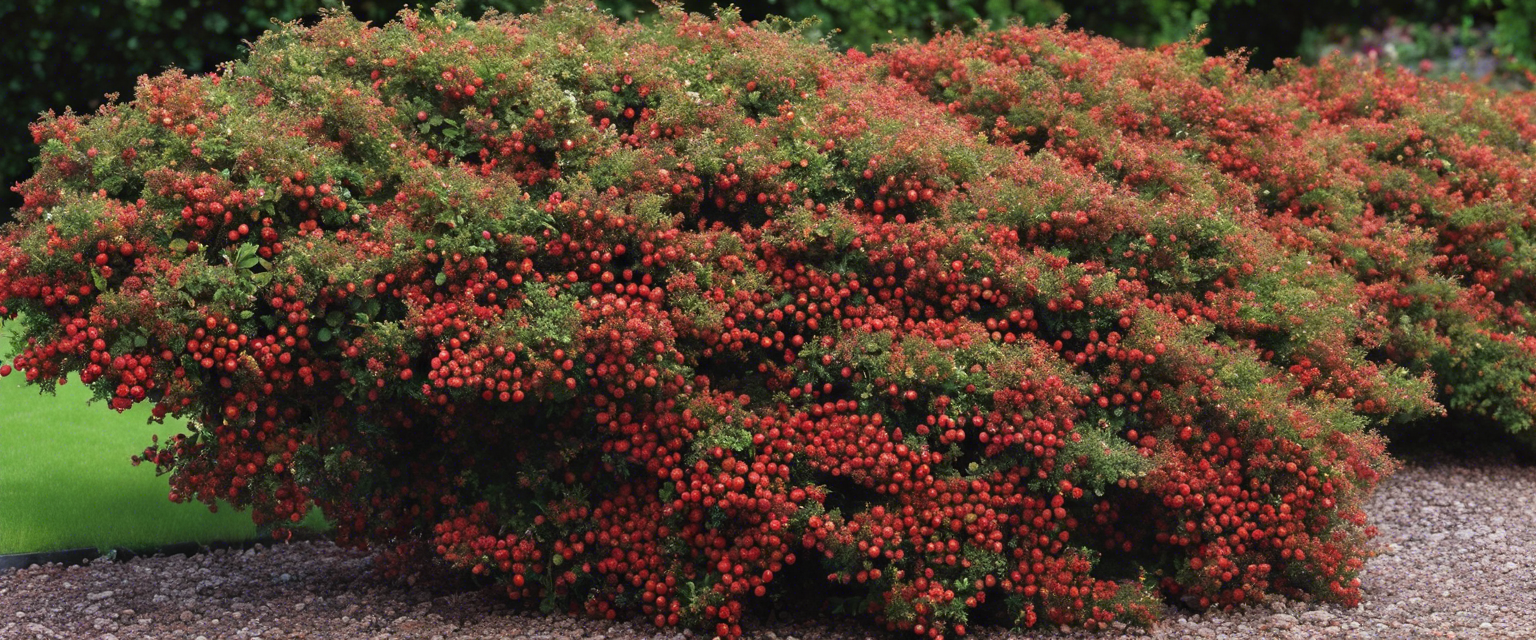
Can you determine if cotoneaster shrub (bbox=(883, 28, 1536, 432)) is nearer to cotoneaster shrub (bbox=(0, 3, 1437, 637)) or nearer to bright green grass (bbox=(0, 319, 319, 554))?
cotoneaster shrub (bbox=(0, 3, 1437, 637))

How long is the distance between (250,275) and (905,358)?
2.19m

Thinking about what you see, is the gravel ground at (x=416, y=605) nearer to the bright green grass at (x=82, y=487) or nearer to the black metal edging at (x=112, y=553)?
the black metal edging at (x=112, y=553)

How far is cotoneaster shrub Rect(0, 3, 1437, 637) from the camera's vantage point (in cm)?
456

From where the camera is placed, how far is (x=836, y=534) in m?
4.64

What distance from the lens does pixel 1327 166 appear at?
695 centimetres

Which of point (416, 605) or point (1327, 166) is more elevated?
point (1327, 166)

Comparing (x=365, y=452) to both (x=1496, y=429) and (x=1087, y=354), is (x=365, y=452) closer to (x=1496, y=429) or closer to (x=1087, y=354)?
(x=1087, y=354)

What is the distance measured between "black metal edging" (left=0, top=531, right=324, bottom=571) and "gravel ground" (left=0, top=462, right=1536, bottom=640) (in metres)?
0.05

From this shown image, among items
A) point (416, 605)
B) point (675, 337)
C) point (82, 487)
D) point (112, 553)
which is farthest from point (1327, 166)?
point (82, 487)

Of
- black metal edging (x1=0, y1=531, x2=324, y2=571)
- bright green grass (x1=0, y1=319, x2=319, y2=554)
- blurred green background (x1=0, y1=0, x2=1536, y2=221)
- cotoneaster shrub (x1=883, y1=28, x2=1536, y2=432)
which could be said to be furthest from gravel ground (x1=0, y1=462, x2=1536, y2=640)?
blurred green background (x1=0, y1=0, x2=1536, y2=221)

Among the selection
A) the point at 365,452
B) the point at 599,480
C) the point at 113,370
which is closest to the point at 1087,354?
the point at 599,480

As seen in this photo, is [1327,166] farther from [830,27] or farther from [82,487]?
[82,487]

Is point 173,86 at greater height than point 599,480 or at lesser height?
greater

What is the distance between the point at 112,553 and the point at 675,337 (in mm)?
2838
